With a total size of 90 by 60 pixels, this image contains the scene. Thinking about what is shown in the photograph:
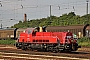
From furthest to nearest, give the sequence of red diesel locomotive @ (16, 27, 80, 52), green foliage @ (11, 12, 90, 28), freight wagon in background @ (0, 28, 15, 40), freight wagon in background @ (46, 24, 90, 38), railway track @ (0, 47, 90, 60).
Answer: green foliage @ (11, 12, 90, 28) → freight wagon in background @ (0, 28, 15, 40) → freight wagon in background @ (46, 24, 90, 38) → red diesel locomotive @ (16, 27, 80, 52) → railway track @ (0, 47, 90, 60)

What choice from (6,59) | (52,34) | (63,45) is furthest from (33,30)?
(6,59)

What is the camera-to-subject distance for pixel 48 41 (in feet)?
72.4

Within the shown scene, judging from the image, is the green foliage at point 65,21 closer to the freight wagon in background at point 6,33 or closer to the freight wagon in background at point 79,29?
the freight wagon in background at point 6,33

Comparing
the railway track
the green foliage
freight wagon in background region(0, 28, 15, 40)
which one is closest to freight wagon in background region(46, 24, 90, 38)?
freight wagon in background region(0, 28, 15, 40)

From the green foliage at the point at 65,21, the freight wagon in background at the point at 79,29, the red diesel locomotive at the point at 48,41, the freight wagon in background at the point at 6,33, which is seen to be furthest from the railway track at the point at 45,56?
the green foliage at the point at 65,21

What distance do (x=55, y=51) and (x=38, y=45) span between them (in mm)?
1896

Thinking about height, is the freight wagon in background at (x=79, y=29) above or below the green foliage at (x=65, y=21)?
below

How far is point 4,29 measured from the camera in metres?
52.3

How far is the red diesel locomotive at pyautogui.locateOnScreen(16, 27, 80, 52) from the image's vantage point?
21.2 metres

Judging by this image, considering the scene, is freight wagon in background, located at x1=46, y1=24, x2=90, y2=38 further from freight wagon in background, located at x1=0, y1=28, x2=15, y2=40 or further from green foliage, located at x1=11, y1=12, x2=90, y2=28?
green foliage, located at x1=11, y1=12, x2=90, y2=28

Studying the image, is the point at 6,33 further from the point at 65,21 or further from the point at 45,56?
the point at 45,56

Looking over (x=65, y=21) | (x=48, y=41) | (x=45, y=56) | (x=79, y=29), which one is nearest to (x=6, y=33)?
(x=79, y=29)

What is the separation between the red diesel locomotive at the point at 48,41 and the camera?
21.2 meters

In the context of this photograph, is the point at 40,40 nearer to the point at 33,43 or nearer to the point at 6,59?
the point at 33,43
